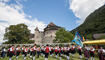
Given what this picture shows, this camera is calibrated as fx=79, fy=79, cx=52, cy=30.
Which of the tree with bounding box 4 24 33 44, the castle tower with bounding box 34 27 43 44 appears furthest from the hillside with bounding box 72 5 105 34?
the tree with bounding box 4 24 33 44

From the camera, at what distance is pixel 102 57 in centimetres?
898

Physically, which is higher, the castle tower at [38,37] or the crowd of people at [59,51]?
the castle tower at [38,37]

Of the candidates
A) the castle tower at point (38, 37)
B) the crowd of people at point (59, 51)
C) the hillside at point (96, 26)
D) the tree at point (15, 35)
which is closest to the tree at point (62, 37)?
the tree at point (15, 35)

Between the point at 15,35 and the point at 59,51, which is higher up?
the point at 15,35

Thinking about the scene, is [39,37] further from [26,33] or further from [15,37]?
[15,37]

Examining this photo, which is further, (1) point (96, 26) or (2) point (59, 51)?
(1) point (96, 26)

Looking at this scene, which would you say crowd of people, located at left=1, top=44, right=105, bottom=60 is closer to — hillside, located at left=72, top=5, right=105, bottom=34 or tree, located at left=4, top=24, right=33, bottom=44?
tree, located at left=4, top=24, right=33, bottom=44

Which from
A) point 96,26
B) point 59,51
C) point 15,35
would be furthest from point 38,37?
point 59,51

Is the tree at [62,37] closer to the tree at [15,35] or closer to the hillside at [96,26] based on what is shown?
the tree at [15,35]

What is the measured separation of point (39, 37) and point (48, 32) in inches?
518

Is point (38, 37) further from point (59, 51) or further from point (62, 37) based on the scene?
point (59, 51)

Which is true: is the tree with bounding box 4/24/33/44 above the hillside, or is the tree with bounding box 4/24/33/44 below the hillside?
below

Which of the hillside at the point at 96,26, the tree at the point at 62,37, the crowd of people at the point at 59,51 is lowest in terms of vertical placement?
the crowd of people at the point at 59,51

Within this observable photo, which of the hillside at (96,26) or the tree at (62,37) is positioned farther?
the hillside at (96,26)
